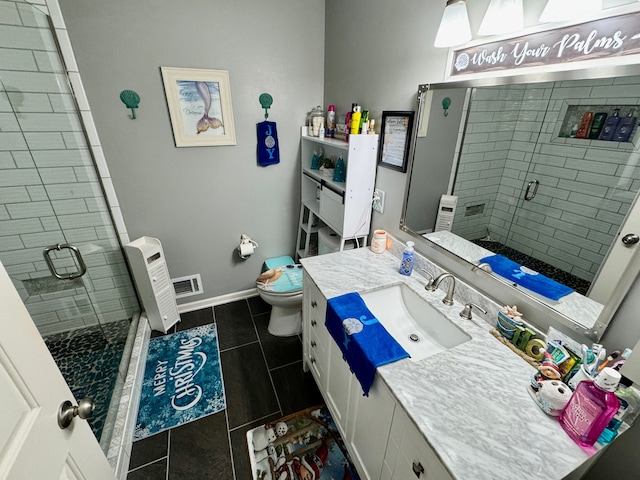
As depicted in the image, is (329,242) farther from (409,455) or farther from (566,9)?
(566,9)

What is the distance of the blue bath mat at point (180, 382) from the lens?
1621 mm

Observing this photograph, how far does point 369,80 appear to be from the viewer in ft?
5.45

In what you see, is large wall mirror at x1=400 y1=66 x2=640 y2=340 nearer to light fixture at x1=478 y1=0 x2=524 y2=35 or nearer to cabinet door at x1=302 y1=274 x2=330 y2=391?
light fixture at x1=478 y1=0 x2=524 y2=35

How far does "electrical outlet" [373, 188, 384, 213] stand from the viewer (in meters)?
1.75

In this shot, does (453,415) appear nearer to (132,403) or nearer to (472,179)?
(472,179)

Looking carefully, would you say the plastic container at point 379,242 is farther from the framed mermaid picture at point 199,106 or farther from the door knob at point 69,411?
the door knob at point 69,411

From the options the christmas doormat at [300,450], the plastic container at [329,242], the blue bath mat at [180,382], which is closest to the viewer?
the christmas doormat at [300,450]

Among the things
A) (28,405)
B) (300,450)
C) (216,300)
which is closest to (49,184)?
(216,300)

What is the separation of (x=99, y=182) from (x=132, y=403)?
55.3 inches

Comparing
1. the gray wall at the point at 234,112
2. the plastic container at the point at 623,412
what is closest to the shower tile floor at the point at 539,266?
the plastic container at the point at 623,412

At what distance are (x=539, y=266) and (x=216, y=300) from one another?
92.4 inches

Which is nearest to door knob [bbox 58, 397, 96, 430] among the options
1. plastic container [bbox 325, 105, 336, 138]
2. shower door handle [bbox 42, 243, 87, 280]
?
shower door handle [bbox 42, 243, 87, 280]

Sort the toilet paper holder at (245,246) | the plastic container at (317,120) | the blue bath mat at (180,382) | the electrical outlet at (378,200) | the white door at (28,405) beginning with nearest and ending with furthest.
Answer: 1. the white door at (28,405)
2. the blue bath mat at (180,382)
3. the electrical outlet at (378,200)
4. the plastic container at (317,120)
5. the toilet paper holder at (245,246)

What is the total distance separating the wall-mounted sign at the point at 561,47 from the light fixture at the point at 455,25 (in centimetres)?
9
